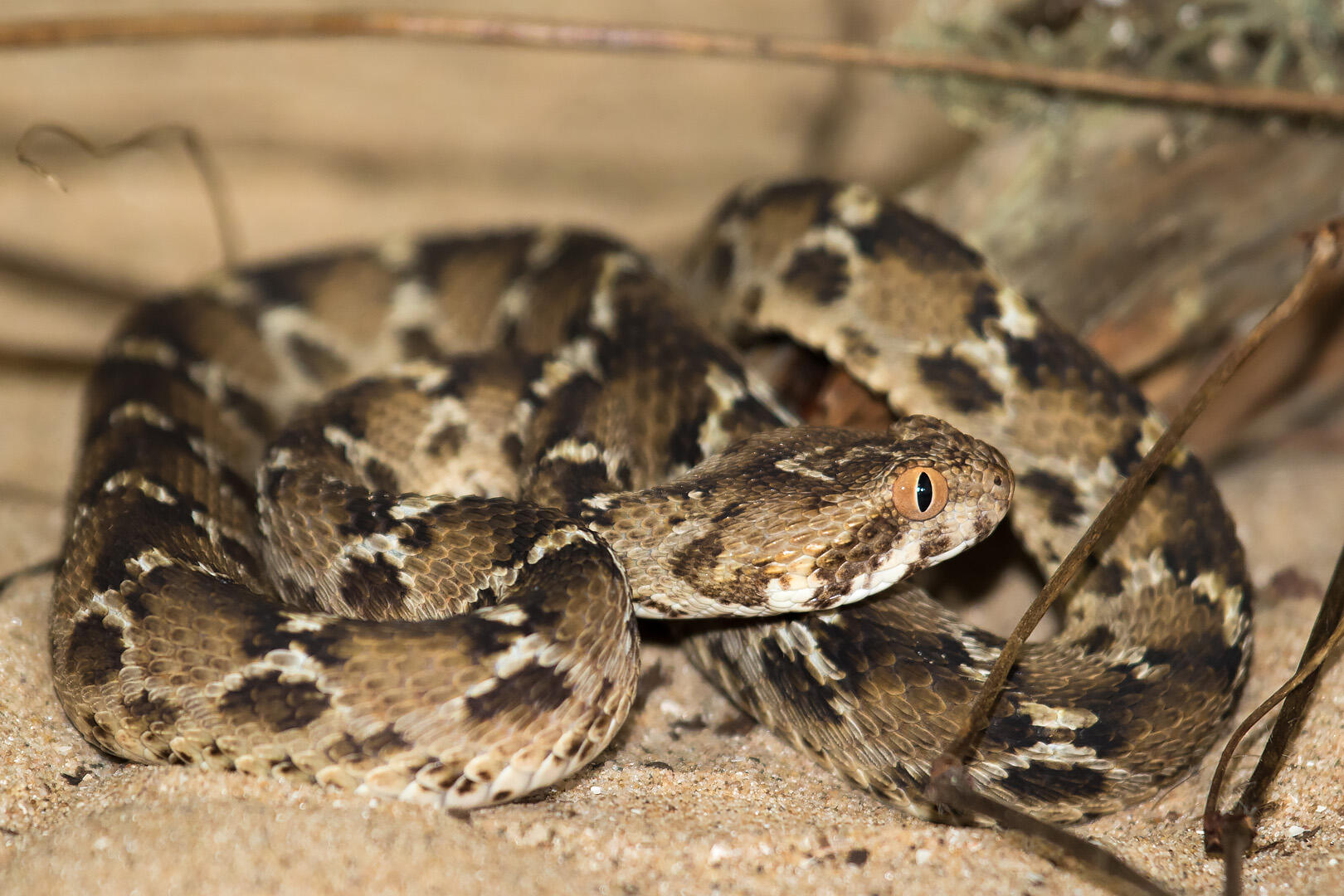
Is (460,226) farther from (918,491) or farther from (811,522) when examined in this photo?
(918,491)

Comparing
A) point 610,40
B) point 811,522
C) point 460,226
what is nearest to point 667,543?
point 811,522

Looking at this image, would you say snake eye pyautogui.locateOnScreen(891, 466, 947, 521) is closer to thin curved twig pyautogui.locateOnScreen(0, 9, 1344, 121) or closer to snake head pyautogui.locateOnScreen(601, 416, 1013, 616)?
snake head pyautogui.locateOnScreen(601, 416, 1013, 616)

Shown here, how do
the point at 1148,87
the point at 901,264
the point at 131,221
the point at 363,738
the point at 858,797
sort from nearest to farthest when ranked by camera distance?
the point at 363,738, the point at 858,797, the point at 901,264, the point at 1148,87, the point at 131,221

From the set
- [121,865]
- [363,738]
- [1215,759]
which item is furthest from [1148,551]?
[121,865]

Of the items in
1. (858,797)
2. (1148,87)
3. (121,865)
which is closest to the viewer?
(121,865)

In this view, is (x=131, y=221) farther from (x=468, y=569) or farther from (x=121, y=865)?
(x=121, y=865)

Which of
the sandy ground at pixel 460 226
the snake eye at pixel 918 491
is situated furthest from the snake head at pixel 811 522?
the sandy ground at pixel 460 226
